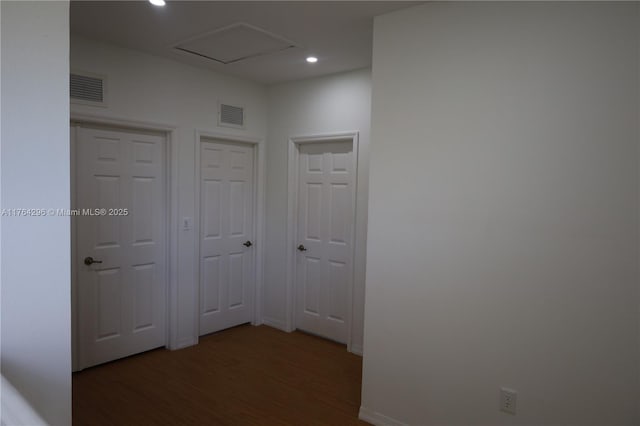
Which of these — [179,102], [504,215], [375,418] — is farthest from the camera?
[179,102]

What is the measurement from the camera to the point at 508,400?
2.21 m

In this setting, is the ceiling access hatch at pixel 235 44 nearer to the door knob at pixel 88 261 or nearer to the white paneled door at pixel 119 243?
the white paneled door at pixel 119 243

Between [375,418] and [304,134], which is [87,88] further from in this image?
[375,418]

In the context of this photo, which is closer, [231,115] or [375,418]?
[375,418]

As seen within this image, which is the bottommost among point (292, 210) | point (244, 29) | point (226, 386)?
point (226, 386)

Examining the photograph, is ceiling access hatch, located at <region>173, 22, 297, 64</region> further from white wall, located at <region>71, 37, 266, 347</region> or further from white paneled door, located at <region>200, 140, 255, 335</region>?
white paneled door, located at <region>200, 140, 255, 335</region>

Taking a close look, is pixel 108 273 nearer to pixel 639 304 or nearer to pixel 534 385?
pixel 534 385

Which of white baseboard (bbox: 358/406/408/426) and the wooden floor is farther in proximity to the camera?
the wooden floor

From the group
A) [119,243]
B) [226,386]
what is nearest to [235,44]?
[119,243]

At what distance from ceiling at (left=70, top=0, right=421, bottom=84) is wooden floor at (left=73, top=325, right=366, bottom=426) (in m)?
2.62

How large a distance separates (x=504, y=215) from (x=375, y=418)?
1.55 m

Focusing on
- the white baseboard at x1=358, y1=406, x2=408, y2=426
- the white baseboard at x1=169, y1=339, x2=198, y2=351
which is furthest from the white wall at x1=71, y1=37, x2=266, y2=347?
the white baseboard at x1=358, y1=406, x2=408, y2=426

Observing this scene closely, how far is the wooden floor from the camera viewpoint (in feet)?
9.12

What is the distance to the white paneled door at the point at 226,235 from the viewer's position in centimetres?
418
